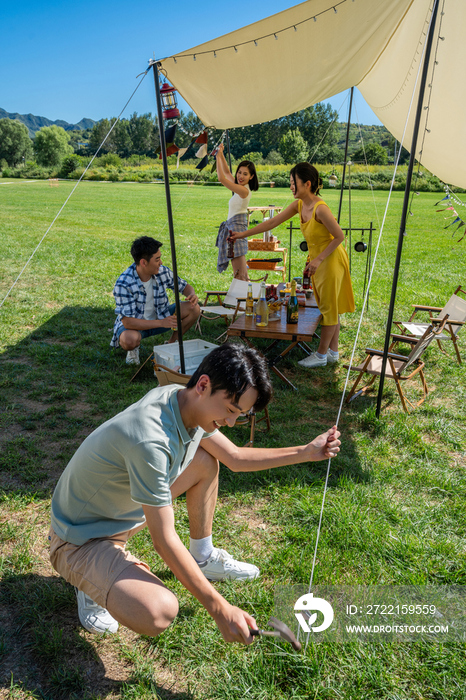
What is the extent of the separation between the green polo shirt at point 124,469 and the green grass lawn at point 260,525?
1.95 ft

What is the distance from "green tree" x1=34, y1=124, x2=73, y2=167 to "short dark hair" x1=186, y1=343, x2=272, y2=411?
297 feet

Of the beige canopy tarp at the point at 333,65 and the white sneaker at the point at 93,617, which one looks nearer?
the white sneaker at the point at 93,617

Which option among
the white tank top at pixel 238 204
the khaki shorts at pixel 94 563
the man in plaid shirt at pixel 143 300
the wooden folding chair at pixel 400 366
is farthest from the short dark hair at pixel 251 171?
the khaki shorts at pixel 94 563

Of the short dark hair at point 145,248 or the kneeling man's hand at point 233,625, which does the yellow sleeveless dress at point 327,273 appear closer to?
the short dark hair at point 145,248

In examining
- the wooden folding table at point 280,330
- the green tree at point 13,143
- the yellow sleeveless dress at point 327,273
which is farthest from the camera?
the green tree at point 13,143

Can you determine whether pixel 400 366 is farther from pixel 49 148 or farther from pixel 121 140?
pixel 49 148

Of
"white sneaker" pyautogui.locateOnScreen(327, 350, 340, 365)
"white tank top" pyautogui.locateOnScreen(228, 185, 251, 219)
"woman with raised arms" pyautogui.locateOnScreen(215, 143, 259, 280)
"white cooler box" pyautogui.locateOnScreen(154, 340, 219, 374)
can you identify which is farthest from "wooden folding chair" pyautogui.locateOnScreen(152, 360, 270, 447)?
"white tank top" pyautogui.locateOnScreen(228, 185, 251, 219)

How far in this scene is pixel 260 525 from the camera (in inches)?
109

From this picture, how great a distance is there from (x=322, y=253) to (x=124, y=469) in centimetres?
349

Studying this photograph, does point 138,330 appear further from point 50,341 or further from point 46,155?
point 46,155

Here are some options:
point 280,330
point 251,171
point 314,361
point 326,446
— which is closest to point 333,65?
point 251,171

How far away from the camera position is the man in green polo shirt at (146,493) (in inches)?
62.7

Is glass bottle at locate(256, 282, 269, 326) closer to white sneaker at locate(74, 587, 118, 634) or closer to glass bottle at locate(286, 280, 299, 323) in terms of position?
glass bottle at locate(286, 280, 299, 323)

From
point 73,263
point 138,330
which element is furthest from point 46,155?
point 138,330
